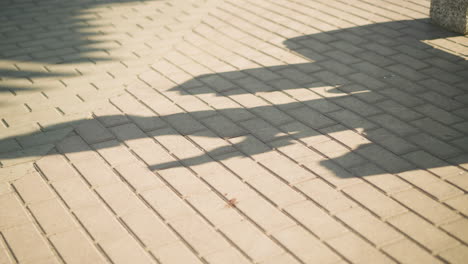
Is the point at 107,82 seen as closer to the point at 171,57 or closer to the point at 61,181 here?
the point at 171,57

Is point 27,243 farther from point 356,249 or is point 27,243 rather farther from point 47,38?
point 47,38

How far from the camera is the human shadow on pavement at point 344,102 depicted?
4504 mm

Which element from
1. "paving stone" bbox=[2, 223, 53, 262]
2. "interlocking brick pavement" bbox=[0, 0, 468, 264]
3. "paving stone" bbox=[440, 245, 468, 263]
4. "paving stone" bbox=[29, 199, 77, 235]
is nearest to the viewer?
"paving stone" bbox=[440, 245, 468, 263]

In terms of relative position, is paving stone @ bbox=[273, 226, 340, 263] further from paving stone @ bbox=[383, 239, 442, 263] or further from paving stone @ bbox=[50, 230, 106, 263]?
paving stone @ bbox=[50, 230, 106, 263]

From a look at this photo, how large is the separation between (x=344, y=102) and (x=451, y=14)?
2567 mm

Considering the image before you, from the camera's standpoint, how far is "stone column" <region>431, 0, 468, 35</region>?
648cm

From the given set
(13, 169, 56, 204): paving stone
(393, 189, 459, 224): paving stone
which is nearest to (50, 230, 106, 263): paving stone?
(13, 169, 56, 204): paving stone

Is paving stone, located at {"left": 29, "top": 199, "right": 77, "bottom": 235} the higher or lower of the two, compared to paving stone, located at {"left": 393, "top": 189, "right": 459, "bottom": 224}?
lower

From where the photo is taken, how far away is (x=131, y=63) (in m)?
6.14

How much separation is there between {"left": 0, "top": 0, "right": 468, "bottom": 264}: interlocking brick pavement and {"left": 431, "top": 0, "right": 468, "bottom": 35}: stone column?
122 millimetres

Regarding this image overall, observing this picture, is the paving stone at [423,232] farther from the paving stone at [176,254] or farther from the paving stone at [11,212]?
the paving stone at [11,212]

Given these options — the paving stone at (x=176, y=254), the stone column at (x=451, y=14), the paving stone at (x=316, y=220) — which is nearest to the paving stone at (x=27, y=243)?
the paving stone at (x=176, y=254)

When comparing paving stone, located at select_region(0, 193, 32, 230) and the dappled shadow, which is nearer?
paving stone, located at select_region(0, 193, 32, 230)

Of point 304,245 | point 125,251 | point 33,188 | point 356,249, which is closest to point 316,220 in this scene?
point 304,245
